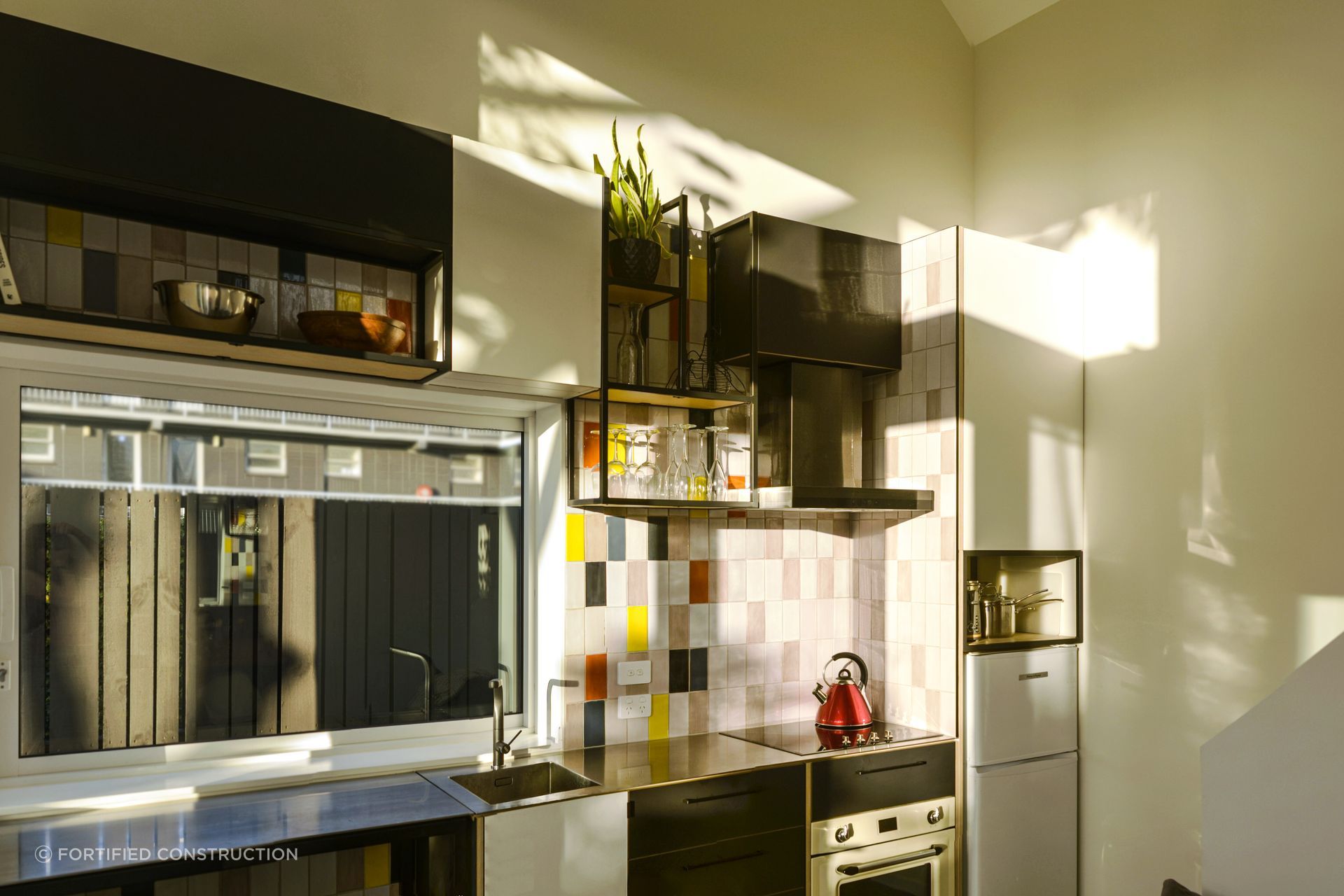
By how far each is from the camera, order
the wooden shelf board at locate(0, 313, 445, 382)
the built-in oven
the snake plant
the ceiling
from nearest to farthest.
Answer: the wooden shelf board at locate(0, 313, 445, 382), the built-in oven, the snake plant, the ceiling

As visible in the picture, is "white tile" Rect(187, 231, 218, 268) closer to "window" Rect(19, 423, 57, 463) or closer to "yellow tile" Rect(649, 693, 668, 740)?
"window" Rect(19, 423, 57, 463)

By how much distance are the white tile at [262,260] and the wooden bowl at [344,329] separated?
7.8 inches

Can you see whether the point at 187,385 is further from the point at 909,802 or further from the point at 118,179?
the point at 909,802

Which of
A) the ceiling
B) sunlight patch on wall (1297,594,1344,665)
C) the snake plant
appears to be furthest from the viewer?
the ceiling

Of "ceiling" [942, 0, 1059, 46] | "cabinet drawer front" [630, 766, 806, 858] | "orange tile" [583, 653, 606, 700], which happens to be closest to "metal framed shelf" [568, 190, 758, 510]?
"orange tile" [583, 653, 606, 700]

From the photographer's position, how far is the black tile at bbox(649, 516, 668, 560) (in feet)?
10.4

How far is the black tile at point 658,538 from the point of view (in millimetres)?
3156

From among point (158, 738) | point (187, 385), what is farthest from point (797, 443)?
point (158, 738)

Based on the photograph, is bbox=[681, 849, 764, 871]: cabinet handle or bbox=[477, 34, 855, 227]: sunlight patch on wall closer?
bbox=[681, 849, 764, 871]: cabinet handle

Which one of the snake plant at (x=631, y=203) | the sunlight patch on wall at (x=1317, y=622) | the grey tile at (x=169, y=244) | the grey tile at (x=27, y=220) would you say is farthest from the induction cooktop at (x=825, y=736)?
the grey tile at (x=27, y=220)

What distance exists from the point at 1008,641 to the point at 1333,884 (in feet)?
4.19

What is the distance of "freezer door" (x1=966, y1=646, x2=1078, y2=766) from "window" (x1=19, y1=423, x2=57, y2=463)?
8.87ft

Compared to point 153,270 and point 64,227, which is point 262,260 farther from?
point 64,227

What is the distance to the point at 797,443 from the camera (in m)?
3.25
